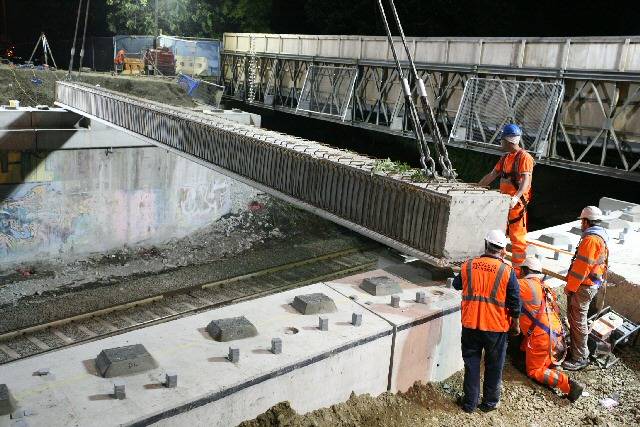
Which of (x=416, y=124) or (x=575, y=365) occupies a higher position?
(x=416, y=124)

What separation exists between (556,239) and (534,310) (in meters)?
3.35

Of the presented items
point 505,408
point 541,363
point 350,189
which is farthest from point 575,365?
point 350,189

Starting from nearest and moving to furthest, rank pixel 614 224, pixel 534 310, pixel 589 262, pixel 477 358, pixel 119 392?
pixel 119 392 < pixel 477 358 < pixel 534 310 < pixel 589 262 < pixel 614 224

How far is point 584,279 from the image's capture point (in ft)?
20.8

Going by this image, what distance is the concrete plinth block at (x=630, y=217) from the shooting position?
35.3 feet

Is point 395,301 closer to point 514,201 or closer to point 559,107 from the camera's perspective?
point 514,201

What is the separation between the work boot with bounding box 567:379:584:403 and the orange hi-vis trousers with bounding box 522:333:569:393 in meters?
0.07

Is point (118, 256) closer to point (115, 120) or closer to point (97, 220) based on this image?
point (97, 220)

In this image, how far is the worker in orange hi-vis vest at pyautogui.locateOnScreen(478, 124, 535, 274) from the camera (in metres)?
7.40

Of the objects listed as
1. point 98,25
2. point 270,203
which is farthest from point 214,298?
point 98,25

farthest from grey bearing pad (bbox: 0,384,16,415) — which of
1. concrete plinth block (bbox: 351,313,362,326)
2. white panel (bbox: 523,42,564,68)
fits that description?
white panel (bbox: 523,42,564,68)

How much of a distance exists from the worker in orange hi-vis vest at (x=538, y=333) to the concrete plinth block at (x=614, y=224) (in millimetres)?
4401

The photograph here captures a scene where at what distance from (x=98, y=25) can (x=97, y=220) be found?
26943 mm

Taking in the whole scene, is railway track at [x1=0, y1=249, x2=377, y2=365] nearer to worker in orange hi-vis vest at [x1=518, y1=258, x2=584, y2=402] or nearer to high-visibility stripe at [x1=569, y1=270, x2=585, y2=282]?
worker in orange hi-vis vest at [x1=518, y1=258, x2=584, y2=402]
